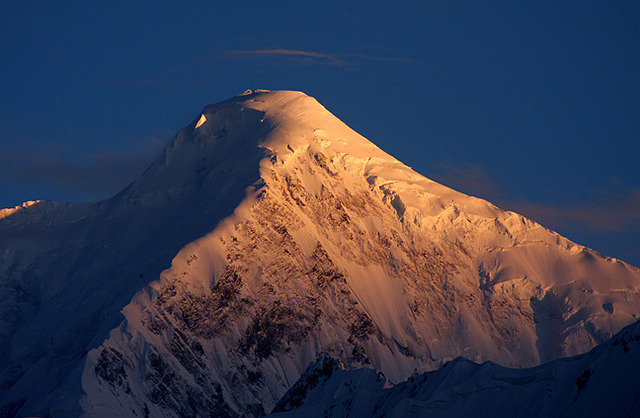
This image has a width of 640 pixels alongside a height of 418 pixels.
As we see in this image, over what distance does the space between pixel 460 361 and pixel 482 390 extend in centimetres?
1063

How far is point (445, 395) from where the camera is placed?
13662 cm

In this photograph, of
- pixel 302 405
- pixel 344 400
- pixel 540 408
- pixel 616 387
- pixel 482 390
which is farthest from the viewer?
pixel 302 405

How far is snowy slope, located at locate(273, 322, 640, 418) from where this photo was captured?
11638 cm

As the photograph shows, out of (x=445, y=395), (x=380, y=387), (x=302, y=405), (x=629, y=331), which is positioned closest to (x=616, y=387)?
(x=629, y=331)

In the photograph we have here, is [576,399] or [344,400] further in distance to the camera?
[344,400]

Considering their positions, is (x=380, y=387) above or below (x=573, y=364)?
above

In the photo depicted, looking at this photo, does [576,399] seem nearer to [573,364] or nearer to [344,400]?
[573,364]

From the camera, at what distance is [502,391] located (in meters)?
132

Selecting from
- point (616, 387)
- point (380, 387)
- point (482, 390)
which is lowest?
point (616, 387)

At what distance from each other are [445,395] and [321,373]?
1490 inches

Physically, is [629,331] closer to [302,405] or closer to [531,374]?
[531,374]

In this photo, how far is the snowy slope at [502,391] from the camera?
382 ft

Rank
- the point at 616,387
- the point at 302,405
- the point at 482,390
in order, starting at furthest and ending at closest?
the point at 302,405 < the point at 482,390 < the point at 616,387

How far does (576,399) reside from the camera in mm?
121188
